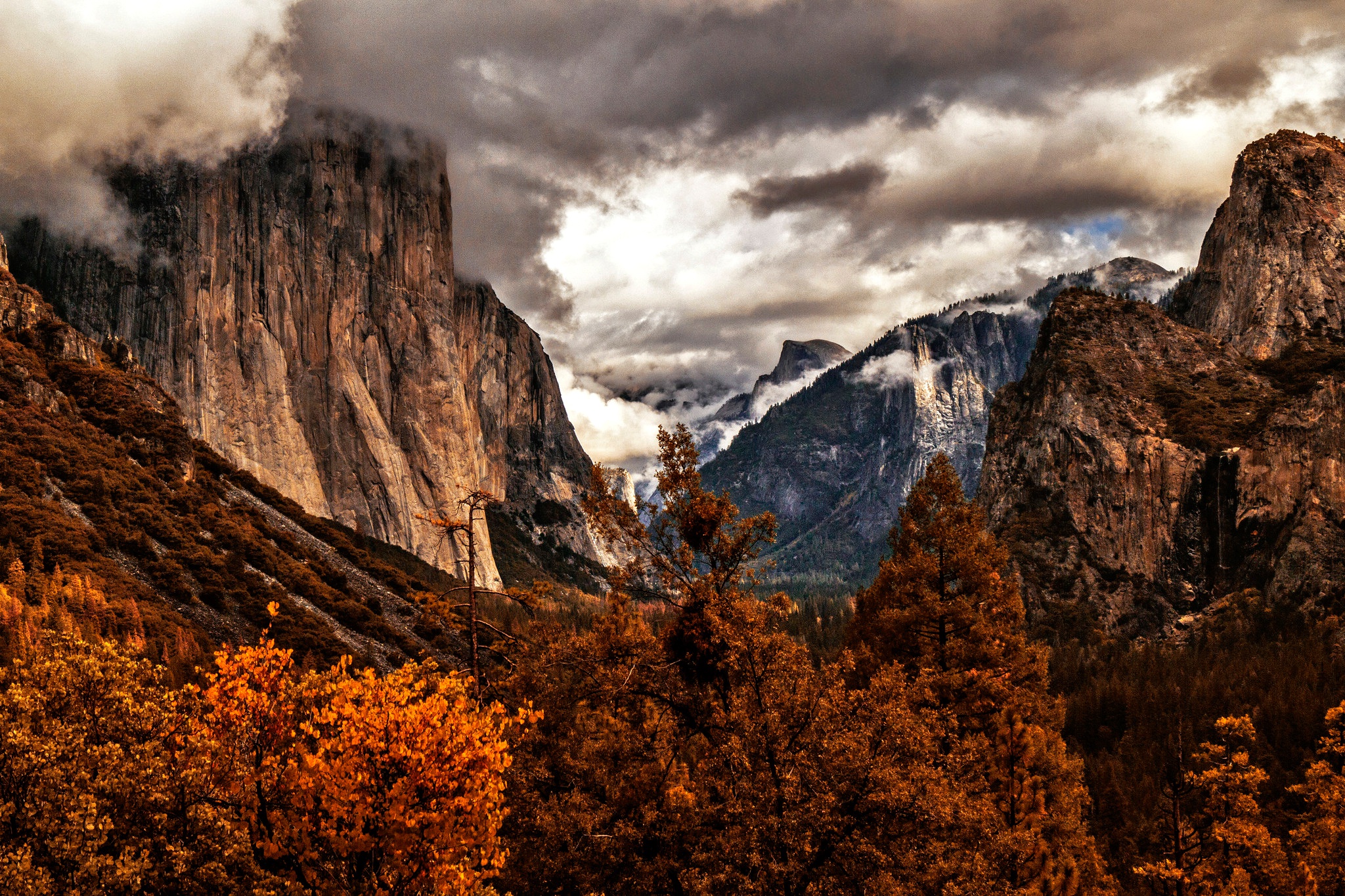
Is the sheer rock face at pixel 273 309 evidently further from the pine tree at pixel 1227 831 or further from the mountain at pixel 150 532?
the pine tree at pixel 1227 831

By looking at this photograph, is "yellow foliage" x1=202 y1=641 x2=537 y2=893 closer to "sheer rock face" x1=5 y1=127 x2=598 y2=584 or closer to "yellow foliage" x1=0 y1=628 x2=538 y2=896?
"yellow foliage" x1=0 y1=628 x2=538 y2=896

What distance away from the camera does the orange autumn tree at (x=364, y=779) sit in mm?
14336

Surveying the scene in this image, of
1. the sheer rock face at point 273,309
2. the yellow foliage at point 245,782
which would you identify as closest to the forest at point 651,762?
the yellow foliage at point 245,782

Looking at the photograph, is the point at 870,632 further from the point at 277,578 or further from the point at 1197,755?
the point at 277,578

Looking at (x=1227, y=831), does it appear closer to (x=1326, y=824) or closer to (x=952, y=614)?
(x=1326, y=824)

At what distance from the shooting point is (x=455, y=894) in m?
14.9

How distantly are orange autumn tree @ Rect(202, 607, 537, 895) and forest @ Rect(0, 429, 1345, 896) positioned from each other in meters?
0.05

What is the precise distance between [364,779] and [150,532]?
88.6 m

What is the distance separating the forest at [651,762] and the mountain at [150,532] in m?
47.6

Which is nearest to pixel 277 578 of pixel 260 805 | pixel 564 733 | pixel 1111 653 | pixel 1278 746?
pixel 564 733

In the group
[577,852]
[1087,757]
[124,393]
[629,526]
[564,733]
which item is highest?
[124,393]

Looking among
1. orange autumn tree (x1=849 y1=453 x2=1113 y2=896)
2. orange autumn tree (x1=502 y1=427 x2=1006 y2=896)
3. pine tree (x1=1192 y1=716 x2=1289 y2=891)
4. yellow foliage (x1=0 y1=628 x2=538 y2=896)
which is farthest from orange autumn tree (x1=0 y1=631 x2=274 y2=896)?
pine tree (x1=1192 y1=716 x2=1289 y2=891)

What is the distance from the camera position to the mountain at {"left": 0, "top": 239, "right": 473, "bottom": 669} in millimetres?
74188

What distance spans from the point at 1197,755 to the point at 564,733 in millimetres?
16081
